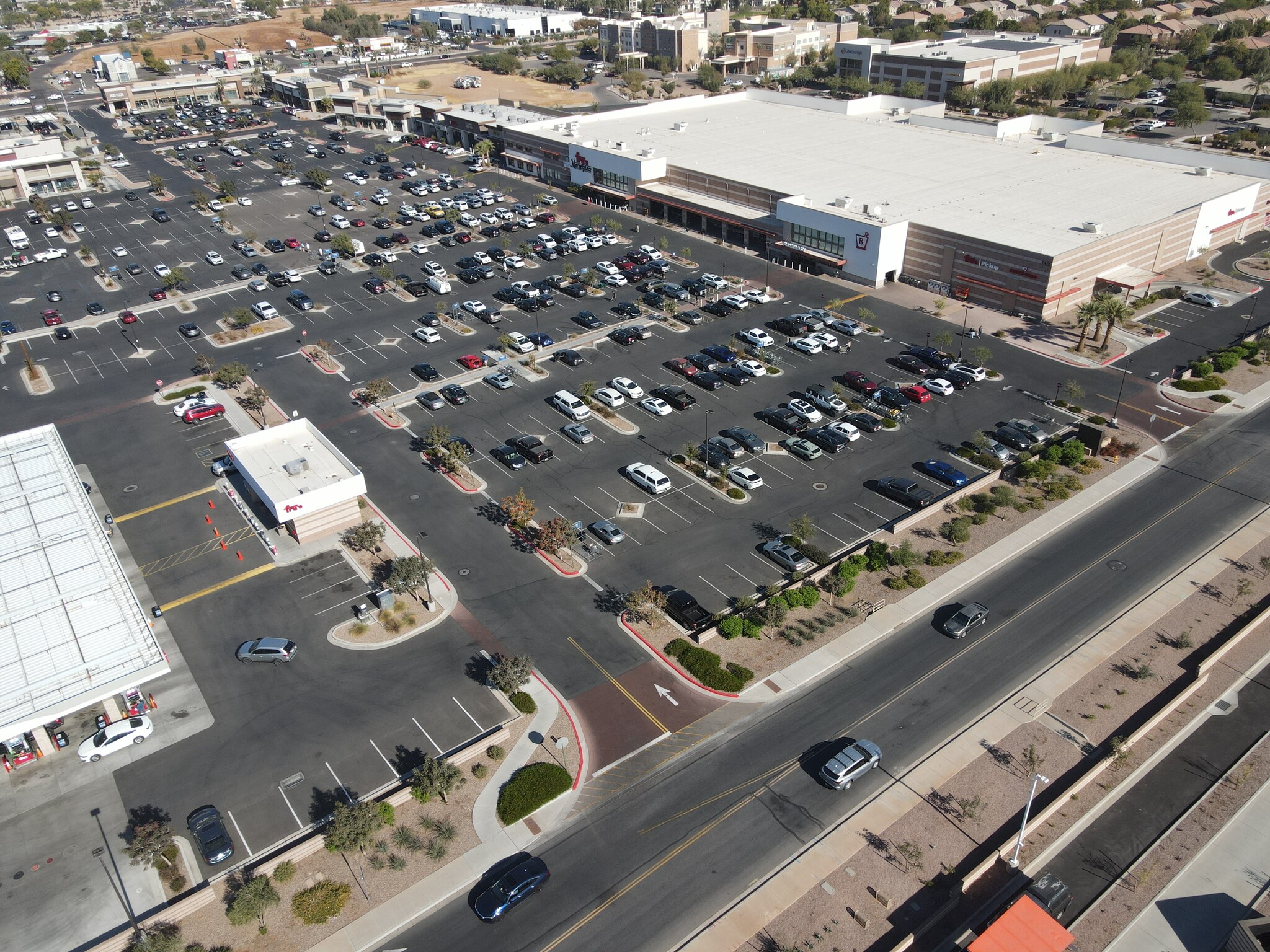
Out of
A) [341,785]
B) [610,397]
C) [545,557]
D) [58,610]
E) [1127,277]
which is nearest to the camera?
[341,785]

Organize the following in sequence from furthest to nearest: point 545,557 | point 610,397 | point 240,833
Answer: point 610,397, point 545,557, point 240,833

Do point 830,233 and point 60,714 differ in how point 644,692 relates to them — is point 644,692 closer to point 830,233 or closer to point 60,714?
point 60,714

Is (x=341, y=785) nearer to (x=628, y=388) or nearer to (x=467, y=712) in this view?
(x=467, y=712)

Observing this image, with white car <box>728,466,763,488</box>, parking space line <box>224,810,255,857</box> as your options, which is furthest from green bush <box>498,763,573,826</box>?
white car <box>728,466,763,488</box>

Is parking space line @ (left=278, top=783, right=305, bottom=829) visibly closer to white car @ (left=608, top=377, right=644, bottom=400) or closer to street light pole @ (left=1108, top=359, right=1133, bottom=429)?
white car @ (left=608, top=377, right=644, bottom=400)

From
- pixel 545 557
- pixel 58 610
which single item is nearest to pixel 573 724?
pixel 545 557

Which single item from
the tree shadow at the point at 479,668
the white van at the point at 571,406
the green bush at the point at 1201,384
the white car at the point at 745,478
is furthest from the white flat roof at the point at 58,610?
the green bush at the point at 1201,384

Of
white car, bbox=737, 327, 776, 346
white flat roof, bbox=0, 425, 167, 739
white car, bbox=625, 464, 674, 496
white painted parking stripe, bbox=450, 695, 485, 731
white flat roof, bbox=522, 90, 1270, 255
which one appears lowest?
white painted parking stripe, bbox=450, 695, 485, 731
